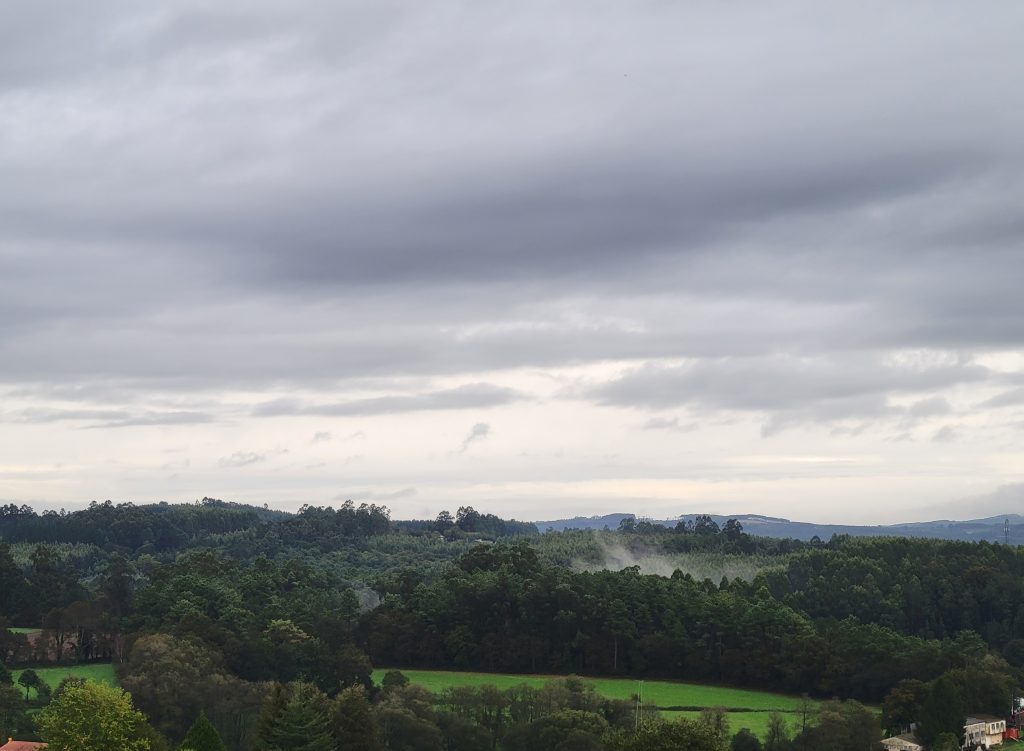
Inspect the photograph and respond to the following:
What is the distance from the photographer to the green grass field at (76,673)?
317ft

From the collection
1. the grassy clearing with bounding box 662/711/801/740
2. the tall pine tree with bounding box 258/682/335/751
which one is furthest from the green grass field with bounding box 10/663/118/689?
the grassy clearing with bounding box 662/711/801/740

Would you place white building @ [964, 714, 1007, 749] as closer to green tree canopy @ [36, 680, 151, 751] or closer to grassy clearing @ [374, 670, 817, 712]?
grassy clearing @ [374, 670, 817, 712]

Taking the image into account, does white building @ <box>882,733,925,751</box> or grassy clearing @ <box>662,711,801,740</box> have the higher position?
white building @ <box>882,733,925,751</box>

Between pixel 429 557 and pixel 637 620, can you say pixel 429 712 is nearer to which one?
pixel 637 620

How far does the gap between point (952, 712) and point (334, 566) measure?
118 metres

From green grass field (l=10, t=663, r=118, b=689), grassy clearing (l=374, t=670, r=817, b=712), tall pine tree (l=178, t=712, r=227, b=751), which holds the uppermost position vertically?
tall pine tree (l=178, t=712, r=227, b=751)

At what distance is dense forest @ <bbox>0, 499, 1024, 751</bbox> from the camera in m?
74.1

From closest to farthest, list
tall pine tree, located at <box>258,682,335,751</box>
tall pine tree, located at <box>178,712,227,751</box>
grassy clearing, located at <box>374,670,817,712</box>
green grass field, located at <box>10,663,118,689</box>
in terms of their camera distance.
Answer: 1. tall pine tree, located at <box>178,712,227,751</box>
2. tall pine tree, located at <box>258,682,335,751</box>
3. grassy clearing, located at <box>374,670,817,712</box>
4. green grass field, located at <box>10,663,118,689</box>

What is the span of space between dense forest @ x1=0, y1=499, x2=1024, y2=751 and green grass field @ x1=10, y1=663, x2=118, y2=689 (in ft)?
5.69

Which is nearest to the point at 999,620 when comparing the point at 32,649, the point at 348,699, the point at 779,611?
the point at 779,611

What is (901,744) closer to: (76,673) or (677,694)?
(677,694)

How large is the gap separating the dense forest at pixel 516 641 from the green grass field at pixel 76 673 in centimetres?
173

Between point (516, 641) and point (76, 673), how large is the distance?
1462 inches

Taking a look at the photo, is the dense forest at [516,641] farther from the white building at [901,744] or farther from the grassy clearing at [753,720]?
the grassy clearing at [753,720]
